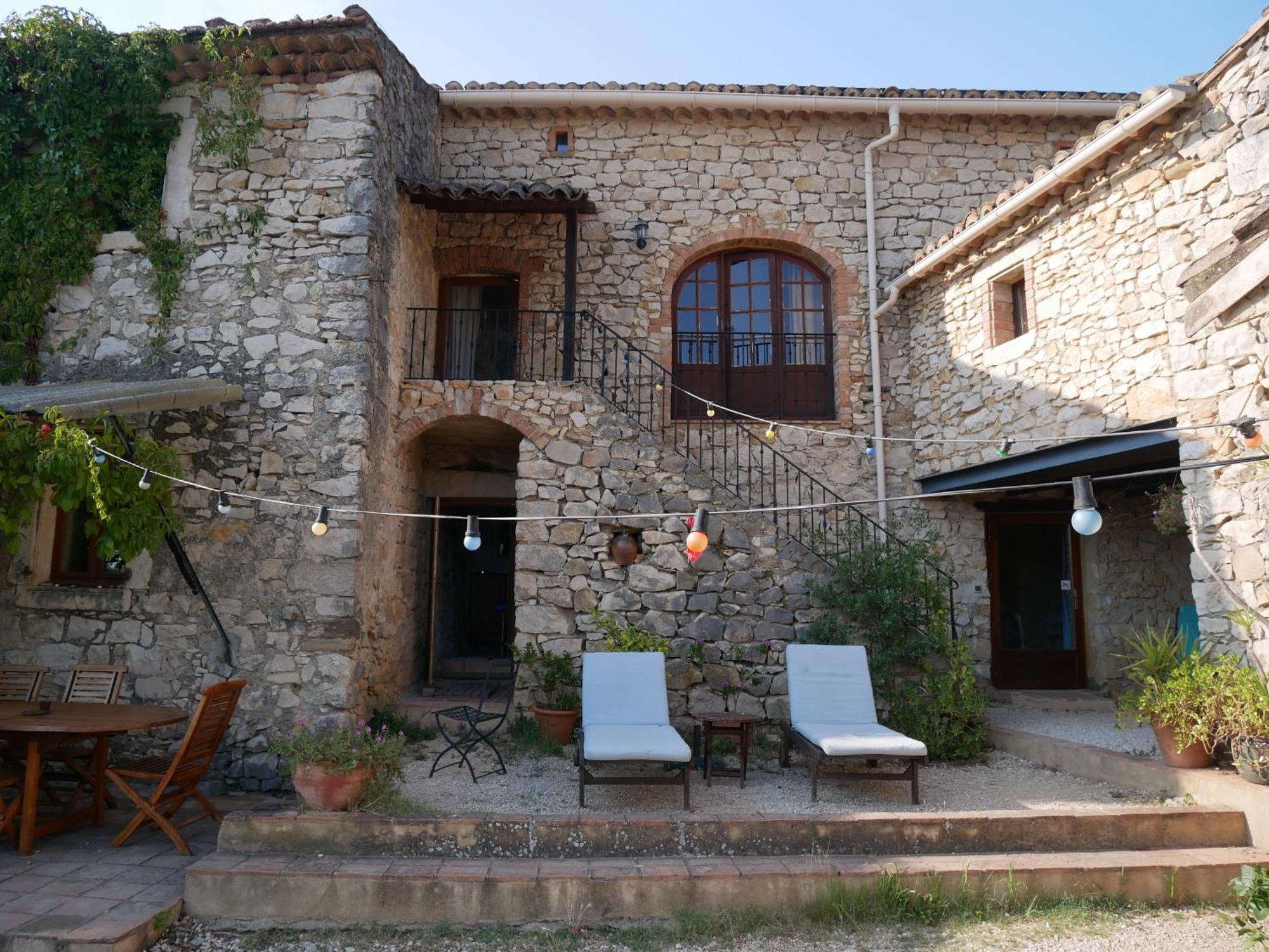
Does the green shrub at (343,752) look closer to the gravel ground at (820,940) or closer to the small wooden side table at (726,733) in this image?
the gravel ground at (820,940)

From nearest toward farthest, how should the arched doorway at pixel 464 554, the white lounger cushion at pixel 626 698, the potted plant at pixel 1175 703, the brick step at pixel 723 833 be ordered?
the brick step at pixel 723 833
the potted plant at pixel 1175 703
the white lounger cushion at pixel 626 698
the arched doorway at pixel 464 554

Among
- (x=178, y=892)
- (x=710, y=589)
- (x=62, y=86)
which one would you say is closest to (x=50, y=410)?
(x=178, y=892)

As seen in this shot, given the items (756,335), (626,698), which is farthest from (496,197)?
(626,698)

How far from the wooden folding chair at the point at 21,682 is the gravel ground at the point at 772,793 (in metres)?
2.76

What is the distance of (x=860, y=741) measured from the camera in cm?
→ 521

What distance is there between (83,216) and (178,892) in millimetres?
5556

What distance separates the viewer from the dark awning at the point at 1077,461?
18.0 feet

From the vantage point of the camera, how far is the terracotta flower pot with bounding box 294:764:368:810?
4.61 meters

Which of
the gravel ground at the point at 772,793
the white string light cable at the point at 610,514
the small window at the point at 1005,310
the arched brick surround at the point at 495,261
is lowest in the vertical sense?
the gravel ground at the point at 772,793

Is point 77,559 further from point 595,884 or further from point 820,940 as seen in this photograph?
point 820,940

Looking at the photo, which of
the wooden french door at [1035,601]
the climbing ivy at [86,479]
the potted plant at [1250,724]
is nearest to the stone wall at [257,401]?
the climbing ivy at [86,479]

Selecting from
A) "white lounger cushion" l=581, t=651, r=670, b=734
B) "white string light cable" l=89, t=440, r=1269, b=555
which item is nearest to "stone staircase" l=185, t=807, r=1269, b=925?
"white lounger cushion" l=581, t=651, r=670, b=734

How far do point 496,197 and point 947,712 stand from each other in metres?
5.94

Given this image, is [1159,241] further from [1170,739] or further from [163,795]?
[163,795]
